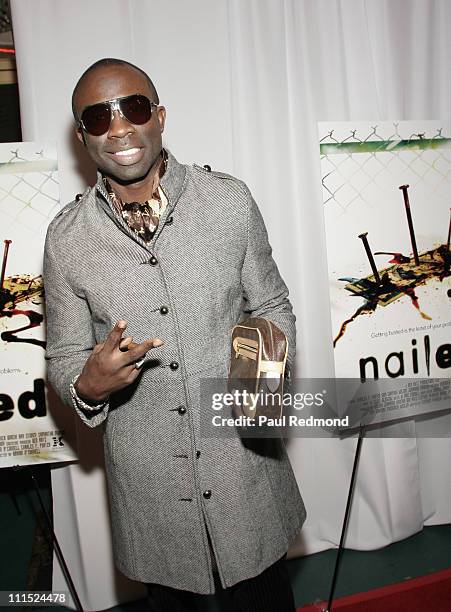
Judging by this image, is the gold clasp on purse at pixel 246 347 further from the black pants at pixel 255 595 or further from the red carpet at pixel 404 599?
the red carpet at pixel 404 599

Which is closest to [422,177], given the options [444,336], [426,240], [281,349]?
[426,240]

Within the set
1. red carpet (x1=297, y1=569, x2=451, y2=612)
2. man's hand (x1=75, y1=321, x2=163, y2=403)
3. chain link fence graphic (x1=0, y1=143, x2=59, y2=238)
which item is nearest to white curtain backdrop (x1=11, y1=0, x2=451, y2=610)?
chain link fence graphic (x1=0, y1=143, x2=59, y2=238)

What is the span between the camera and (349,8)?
222cm

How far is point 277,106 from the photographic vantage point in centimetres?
221

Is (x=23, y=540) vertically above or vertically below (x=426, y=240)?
below

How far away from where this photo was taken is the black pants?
151cm

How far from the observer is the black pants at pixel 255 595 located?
4.94 feet

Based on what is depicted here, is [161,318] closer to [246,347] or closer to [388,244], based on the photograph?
[246,347]

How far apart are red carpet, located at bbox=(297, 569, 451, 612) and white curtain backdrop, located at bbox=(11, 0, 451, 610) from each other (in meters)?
0.41

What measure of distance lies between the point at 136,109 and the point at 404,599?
1788 millimetres

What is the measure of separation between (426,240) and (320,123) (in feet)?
1.89

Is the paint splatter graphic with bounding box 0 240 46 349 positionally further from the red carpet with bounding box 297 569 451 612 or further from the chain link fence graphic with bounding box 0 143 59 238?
the red carpet with bounding box 297 569 451 612

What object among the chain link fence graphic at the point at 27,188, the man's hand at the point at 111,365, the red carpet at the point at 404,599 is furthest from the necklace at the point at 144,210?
the red carpet at the point at 404,599

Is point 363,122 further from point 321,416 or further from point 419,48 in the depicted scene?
point 321,416
